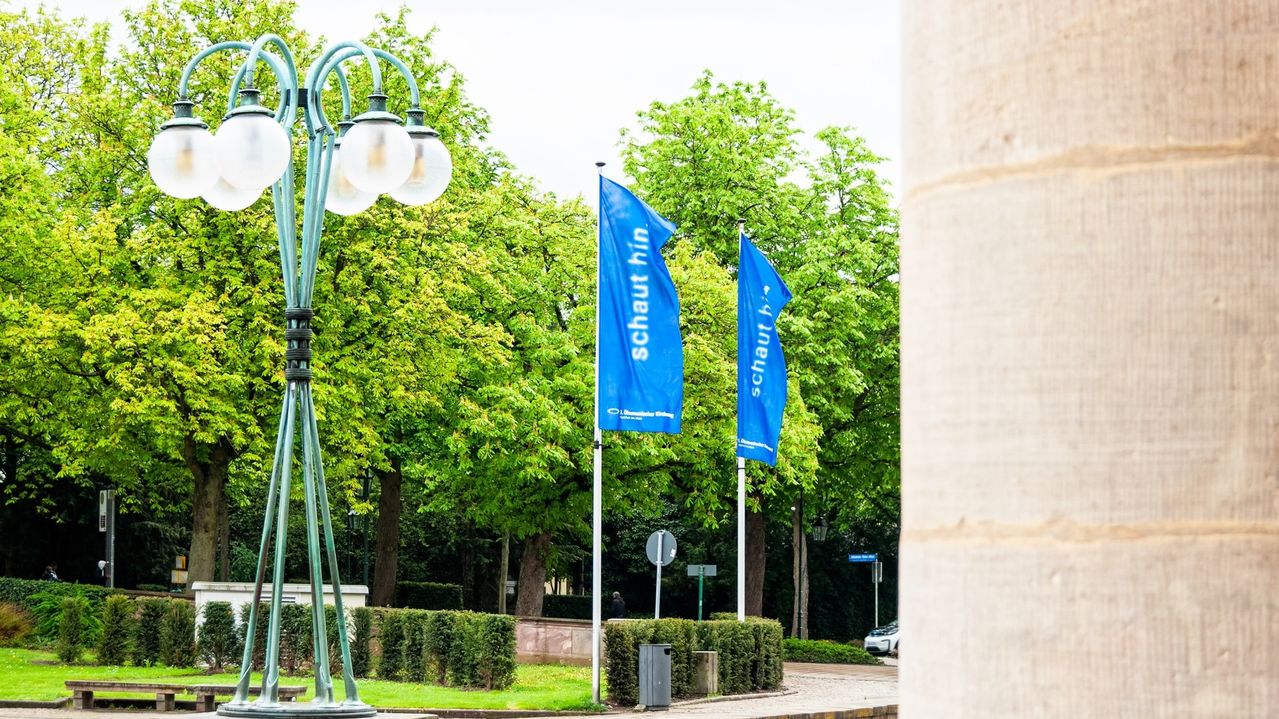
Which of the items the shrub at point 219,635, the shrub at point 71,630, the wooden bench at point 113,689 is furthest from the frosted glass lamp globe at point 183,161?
the shrub at point 71,630

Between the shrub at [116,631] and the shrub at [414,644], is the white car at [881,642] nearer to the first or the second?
the shrub at [414,644]

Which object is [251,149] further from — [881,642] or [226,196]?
[881,642]

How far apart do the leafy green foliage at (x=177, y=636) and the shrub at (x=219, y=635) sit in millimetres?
186

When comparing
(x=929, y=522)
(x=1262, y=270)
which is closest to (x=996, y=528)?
(x=929, y=522)

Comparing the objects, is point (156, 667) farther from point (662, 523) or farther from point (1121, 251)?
point (662, 523)

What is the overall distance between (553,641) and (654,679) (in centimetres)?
792

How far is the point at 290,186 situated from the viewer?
11.2 meters

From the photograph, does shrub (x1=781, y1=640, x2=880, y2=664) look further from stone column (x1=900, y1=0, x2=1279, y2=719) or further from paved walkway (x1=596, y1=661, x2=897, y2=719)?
stone column (x1=900, y1=0, x2=1279, y2=719)

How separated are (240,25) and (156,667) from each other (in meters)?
12.6

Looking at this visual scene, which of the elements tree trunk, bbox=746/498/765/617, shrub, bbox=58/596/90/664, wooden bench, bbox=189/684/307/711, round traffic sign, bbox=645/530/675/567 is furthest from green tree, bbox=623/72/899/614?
wooden bench, bbox=189/684/307/711

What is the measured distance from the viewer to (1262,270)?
248cm

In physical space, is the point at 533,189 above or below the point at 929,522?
above

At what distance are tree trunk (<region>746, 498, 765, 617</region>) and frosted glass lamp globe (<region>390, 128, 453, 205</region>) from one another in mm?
29137

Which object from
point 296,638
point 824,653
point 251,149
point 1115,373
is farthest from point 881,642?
point 1115,373
